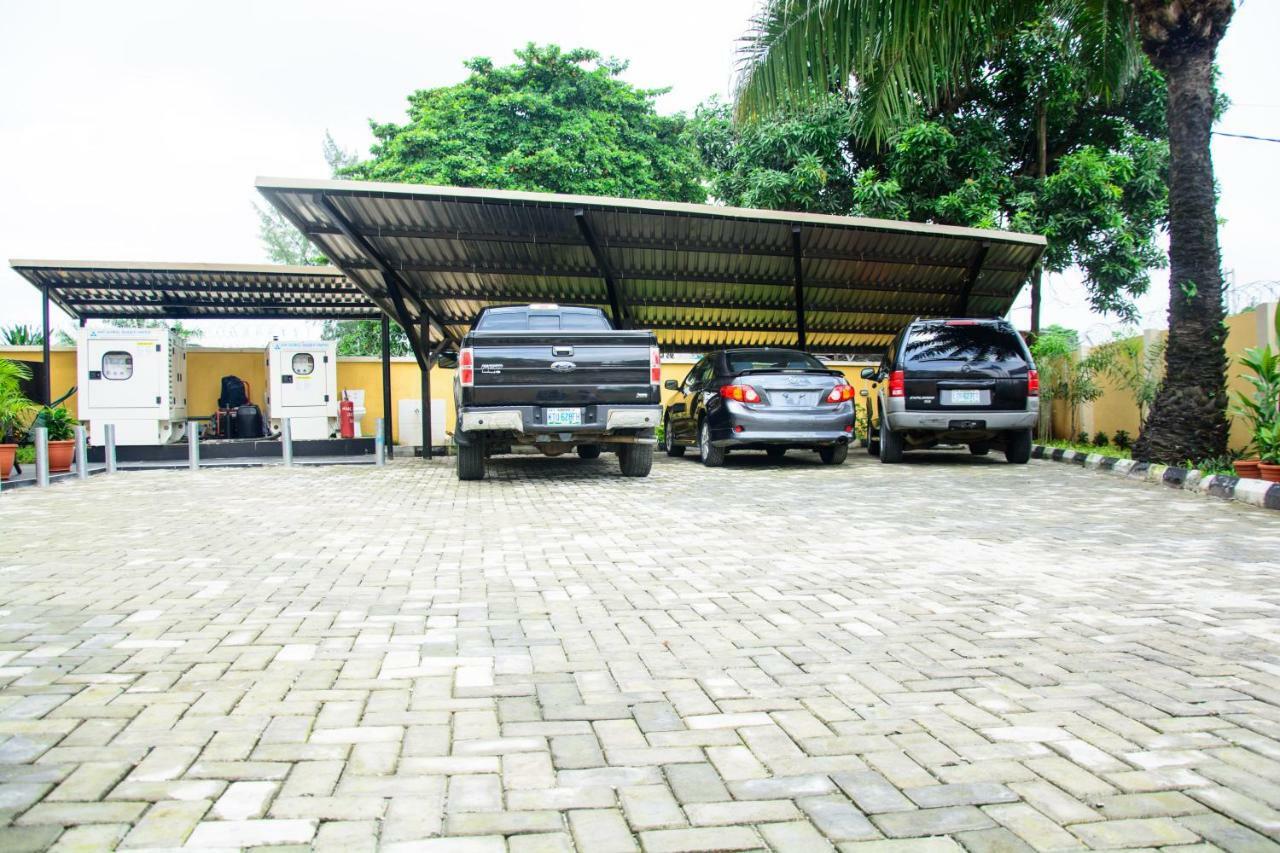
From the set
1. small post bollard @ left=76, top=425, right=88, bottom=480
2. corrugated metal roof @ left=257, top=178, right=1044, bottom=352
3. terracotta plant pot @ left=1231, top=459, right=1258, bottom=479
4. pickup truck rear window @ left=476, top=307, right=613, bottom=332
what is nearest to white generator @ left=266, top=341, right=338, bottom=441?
corrugated metal roof @ left=257, top=178, right=1044, bottom=352

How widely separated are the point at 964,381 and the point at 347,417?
12.9 m

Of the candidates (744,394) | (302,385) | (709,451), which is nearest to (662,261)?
(709,451)

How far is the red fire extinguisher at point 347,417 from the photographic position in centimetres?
1975

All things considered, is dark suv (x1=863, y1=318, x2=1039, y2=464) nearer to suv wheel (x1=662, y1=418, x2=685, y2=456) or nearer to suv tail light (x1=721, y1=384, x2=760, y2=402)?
suv tail light (x1=721, y1=384, x2=760, y2=402)

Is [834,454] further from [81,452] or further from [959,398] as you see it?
[81,452]

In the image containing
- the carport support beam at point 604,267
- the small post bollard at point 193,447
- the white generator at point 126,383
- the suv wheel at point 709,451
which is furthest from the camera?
the white generator at point 126,383

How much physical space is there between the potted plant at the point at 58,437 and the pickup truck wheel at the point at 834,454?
10.8 meters

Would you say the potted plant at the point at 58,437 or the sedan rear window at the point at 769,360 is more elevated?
the sedan rear window at the point at 769,360

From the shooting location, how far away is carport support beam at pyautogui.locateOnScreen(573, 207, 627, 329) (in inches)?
539

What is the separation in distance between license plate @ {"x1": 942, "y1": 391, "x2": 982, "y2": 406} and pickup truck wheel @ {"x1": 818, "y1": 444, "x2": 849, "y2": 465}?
1.53m

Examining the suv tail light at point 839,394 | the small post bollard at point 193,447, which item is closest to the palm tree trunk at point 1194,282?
the suv tail light at point 839,394

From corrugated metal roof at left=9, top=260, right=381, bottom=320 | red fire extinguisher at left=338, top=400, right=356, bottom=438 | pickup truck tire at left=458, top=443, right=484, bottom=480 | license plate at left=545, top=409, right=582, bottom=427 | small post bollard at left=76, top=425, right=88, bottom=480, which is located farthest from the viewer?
red fire extinguisher at left=338, top=400, right=356, bottom=438

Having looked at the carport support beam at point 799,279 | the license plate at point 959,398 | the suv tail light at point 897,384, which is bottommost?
the license plate at point 959,398

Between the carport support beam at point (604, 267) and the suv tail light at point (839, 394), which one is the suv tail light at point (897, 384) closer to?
the suv tail light at point (839, 394)
